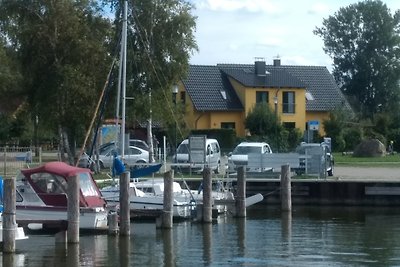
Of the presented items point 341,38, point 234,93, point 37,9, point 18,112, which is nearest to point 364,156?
point 234,93

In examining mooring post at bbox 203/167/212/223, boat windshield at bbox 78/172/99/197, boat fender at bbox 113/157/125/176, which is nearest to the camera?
boat windshield at bbox 78/172/99/197

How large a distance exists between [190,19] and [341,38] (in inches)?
2487

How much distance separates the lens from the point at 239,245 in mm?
31859

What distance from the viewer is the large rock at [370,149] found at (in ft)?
242

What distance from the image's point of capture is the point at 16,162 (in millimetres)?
52031

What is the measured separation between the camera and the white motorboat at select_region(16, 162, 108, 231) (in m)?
32.8

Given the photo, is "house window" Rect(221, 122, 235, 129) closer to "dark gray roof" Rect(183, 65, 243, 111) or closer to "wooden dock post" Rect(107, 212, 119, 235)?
"dark gray roof" Rect(183, 65, 243, 111)

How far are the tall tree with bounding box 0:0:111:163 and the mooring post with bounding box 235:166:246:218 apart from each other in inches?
507

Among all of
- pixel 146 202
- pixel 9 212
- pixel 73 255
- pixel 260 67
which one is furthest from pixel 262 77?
pixel 9 212

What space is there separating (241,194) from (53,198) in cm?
789

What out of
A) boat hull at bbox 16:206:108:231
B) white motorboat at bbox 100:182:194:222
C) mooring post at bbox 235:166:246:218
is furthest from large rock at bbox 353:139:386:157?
boat hull at bbox 16:206:108:231

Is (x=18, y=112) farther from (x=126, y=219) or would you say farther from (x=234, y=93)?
(x=234, y=93)

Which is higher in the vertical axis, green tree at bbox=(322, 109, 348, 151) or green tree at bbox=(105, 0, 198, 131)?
green tree at bbox=(105, 0, 198, 131)

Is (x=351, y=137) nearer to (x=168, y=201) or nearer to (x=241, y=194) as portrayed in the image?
(x=241, y=194)
